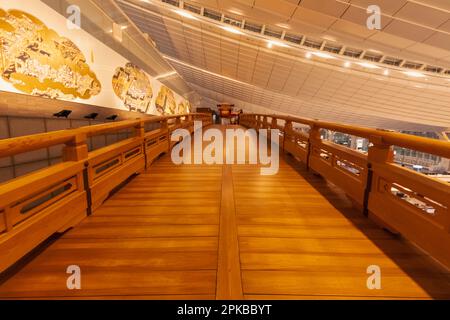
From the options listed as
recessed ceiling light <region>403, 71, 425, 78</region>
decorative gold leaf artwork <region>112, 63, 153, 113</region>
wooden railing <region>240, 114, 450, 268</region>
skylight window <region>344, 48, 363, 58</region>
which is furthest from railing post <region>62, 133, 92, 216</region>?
recessed ceiling light <region>403, 71, 425, 78</region>

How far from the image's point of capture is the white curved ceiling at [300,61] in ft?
44.2

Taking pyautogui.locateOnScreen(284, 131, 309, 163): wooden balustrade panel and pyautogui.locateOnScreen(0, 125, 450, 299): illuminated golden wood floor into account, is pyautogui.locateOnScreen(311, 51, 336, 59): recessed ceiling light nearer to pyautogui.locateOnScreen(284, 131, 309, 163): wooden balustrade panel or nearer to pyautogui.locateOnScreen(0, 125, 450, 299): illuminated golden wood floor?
pyautogui.locateOnScreen(284, 131, 309, 163): wooden balustrade panel

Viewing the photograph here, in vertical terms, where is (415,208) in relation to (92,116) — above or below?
below

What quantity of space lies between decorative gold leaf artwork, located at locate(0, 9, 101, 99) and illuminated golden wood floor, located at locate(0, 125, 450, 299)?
3685 mm

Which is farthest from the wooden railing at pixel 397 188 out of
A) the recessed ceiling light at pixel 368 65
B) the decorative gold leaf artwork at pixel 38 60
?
the recessed ceiling light at pixel 368 65

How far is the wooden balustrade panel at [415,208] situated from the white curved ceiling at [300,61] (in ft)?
39.3

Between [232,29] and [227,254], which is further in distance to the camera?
[232,29]

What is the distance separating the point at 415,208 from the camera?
2.25m

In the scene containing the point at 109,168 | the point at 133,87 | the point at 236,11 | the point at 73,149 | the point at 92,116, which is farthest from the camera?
the point at 236,11

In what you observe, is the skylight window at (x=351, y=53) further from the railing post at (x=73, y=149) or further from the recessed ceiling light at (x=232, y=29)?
the railing post at (x=73, y=149)

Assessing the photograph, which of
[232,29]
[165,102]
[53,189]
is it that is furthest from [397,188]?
[232,29]

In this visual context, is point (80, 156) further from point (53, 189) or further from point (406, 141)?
point (406, 141)

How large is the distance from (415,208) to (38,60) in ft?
22.8
